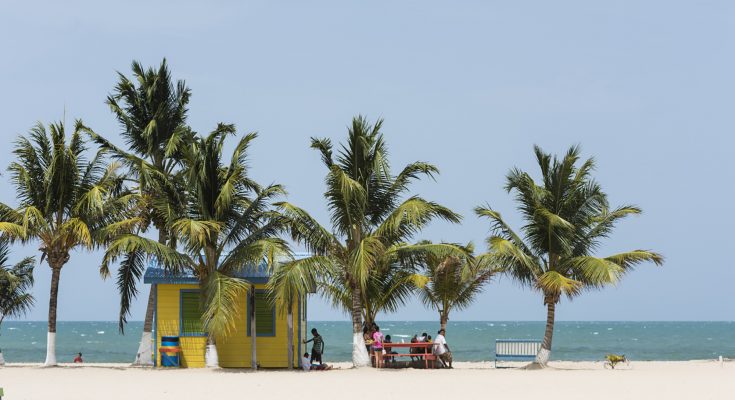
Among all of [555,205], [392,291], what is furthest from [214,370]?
[555,205]

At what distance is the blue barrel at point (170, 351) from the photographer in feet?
83.0

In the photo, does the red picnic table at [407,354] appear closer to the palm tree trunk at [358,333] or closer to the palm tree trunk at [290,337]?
the palm tree trunk at [358,333]

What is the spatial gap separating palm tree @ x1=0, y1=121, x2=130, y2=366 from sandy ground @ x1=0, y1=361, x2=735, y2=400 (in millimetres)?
3302

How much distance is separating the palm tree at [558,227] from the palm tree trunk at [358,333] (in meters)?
3.95

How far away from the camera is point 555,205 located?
27.0 metres

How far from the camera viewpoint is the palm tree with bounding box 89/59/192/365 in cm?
2700

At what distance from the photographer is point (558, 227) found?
26.3 meters

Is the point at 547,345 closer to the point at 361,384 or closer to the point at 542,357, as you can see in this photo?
the point at 542,357

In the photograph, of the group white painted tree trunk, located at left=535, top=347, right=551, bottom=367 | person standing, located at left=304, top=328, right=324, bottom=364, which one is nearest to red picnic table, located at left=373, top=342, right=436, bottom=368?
person standing, located at left=304, top=328, right=324, bottom=364

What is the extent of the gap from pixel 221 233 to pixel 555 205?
30.4 feet

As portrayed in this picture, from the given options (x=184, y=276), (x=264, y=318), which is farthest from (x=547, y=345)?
(x=184, y=276)

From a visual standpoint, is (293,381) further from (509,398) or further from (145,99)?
(145,99)

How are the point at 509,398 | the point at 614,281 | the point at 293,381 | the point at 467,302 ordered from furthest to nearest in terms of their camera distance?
the point at 467,302 < the point at 614,281 < the point at 293,381 < the point at 509,398

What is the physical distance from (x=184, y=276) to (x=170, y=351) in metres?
2.00
